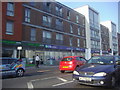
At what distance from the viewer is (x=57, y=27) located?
103 feet

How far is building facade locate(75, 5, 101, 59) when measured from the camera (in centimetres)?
4112

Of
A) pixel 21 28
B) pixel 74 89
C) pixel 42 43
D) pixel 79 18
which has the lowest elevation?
pixel 74 89

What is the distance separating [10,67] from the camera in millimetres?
10164

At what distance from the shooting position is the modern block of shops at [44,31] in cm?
2184

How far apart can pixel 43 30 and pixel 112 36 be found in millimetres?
40763

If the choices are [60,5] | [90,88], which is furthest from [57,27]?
[90,88]

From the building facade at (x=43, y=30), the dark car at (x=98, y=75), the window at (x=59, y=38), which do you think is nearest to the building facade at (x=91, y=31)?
the building facade at (x=43, y=30)

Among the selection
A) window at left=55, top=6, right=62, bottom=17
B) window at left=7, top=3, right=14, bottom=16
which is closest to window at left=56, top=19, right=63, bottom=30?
window at left=55, top=6, right=62, bottom=17

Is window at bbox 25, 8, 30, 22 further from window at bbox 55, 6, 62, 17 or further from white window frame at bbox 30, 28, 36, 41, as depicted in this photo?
window at bbox 55, 6, 62, 17

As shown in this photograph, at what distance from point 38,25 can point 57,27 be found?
586cm

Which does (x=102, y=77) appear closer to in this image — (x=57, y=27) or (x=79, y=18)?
(x=57, y=27)

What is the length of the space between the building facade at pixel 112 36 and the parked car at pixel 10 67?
2036 inches

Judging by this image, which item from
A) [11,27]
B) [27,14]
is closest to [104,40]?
[27,14]

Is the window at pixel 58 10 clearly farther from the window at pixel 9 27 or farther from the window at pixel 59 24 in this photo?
the window at pixel 9 27
